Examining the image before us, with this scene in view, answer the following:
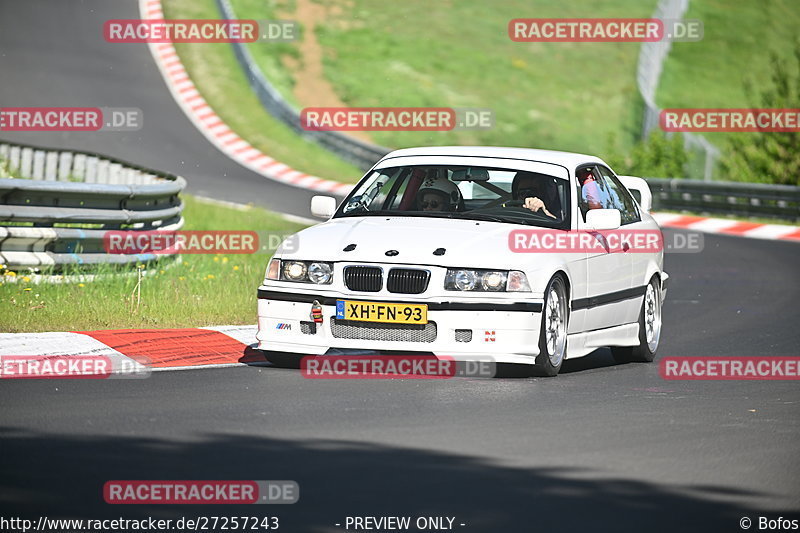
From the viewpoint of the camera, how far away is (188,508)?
21.6ft

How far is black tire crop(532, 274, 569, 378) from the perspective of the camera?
34.4 feet

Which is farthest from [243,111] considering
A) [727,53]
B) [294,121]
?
[727,53]

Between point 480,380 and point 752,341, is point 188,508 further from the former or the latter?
point 752,341

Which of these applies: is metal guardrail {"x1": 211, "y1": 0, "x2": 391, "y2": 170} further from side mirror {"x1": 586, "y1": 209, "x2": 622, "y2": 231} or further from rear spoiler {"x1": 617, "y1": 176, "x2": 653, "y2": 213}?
side mirror {"x1": 586, "y1": 209, "x2": 622, "y2": 231}

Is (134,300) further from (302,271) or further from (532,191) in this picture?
(532,191)

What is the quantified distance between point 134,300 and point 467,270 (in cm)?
396

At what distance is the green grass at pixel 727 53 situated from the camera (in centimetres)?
5066

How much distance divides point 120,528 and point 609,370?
20.4 feet

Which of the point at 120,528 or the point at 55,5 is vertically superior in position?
the point at 55,5

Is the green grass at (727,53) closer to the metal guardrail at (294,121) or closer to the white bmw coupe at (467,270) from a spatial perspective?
the metal guardrail at (294,121)

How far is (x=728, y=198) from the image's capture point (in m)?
29.5

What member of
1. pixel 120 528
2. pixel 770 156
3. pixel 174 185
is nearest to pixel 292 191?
pixel 770 156

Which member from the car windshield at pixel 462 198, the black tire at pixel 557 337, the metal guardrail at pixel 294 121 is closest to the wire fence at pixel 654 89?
the metal guardrail at pixel 294 121

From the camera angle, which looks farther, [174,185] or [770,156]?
[770,156]
